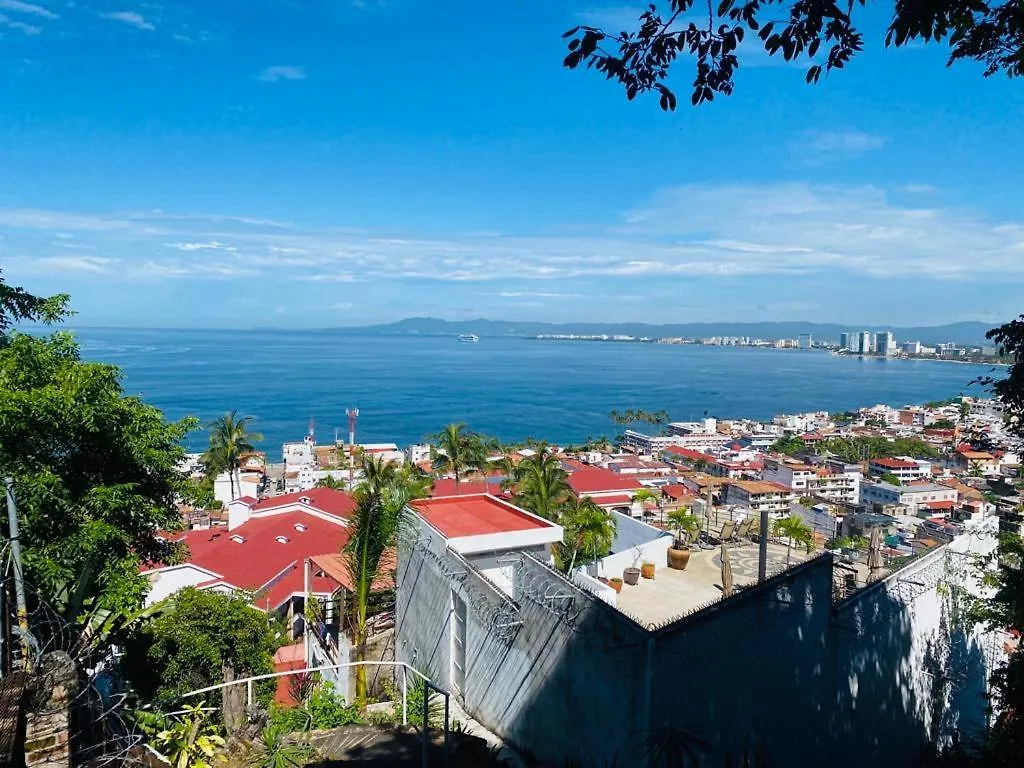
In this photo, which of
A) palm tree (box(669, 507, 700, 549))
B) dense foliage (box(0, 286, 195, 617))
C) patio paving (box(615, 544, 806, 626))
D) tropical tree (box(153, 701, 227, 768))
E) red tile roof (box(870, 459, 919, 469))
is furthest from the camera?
red tile roof (box(870, 459, 919, 469))

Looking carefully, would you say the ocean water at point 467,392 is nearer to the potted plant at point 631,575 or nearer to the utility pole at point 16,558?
the potted plant at point 631,575

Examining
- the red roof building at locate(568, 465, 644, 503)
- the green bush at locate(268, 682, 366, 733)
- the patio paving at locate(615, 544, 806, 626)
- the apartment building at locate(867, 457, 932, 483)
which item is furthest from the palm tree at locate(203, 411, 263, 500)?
the apartment building at locate(867, 457, 932, 483)

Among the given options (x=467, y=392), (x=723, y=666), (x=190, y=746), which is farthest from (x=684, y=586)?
(x=467, y=392)

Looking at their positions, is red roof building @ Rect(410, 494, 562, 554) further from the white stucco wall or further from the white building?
the white building

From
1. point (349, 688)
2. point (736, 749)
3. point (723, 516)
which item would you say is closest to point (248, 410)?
point (723, 516)

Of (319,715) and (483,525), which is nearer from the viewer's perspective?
(319,715)

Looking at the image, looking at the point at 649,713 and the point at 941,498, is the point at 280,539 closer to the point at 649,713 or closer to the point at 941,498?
the point at 649,713

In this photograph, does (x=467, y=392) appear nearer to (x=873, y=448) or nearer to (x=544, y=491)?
(x=873, y=448)
